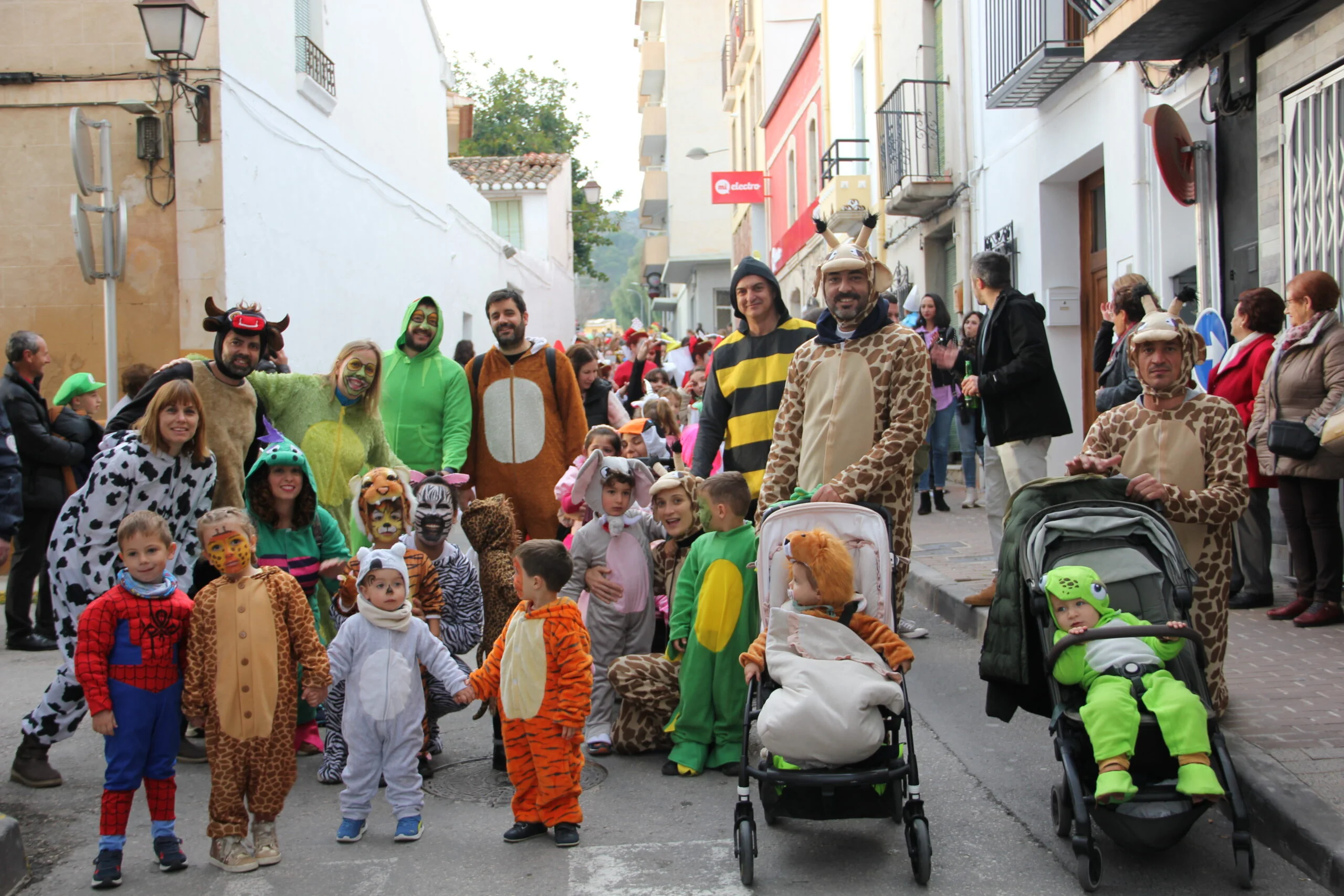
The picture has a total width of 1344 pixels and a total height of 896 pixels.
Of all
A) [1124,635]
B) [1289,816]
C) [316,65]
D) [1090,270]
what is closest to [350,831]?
[1124,635]

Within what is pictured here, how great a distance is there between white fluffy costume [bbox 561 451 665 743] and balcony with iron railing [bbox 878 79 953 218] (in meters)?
11.0

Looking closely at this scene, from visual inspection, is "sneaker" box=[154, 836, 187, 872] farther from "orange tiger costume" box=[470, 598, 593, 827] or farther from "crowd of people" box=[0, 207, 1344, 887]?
"orange tiger costume" box=[470, 598, 593, 827]

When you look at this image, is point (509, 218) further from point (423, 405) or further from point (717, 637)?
point (717, 637)

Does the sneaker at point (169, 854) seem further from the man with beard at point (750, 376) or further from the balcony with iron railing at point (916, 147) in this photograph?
the balcony with iron railing at point (916, 147)

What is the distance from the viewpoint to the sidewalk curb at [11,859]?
165 inches

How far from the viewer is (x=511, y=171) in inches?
1467

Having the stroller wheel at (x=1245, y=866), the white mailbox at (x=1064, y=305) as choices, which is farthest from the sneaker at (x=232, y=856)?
the white mailbox at (x=1064, y=305)

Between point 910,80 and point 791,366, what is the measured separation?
1126 cm

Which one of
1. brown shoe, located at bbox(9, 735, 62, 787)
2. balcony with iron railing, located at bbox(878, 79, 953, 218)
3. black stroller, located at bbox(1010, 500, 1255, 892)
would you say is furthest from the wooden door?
brown shoe, located at bbox(9, 735, 62, 787)

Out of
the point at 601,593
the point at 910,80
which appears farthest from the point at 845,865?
the point at 910,80

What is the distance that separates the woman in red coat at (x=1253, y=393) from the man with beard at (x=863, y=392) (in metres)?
3.16

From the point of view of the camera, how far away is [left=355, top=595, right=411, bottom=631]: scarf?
4695 mm

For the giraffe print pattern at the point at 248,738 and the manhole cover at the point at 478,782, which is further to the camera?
the manhole cover at the point at 478,782

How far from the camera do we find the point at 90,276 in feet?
37.3
